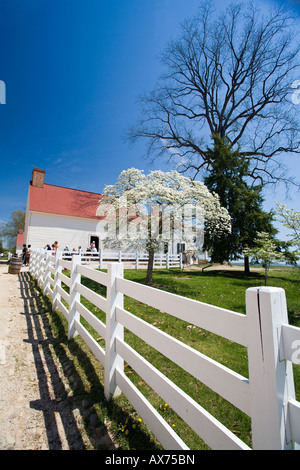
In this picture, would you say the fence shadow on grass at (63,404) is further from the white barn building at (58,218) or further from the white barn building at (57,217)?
the white barn building at (57,217)

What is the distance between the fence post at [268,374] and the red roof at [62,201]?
84.5 feet

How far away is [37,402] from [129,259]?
16.4 m

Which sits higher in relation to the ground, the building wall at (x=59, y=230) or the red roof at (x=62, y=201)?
the red roof at (x=62, y=201)

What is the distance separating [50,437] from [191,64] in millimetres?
30847

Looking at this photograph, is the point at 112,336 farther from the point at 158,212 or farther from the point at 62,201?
the point at 62,201

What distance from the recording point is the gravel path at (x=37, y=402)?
6.84ft

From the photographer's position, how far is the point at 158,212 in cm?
934

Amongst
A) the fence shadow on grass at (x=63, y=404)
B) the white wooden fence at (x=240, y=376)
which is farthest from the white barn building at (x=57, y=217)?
the white wooden fence at (x=240, y=376)

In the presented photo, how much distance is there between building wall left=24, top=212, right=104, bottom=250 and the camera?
23.4 metres

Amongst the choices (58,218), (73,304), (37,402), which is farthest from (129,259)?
(37,402)

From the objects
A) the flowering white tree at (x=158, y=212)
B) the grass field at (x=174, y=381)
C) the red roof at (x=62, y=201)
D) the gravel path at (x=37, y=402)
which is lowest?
the gravel path at (x=37, y=402)

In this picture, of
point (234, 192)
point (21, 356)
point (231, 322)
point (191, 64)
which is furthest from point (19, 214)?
point (231, 322)

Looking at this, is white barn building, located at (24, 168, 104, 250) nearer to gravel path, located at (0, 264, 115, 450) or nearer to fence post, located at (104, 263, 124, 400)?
gravel path, located at (0, 264, 115, 450)

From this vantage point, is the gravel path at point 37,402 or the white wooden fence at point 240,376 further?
the gravel path at point 37,402
